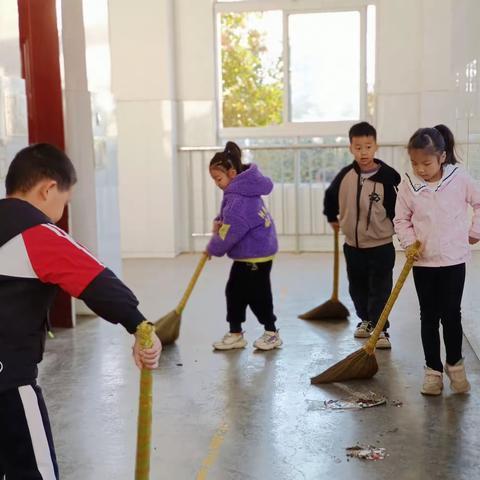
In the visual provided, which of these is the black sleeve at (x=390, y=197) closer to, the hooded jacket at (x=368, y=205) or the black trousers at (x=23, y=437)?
the hooded jacket at (x=368, y=205)

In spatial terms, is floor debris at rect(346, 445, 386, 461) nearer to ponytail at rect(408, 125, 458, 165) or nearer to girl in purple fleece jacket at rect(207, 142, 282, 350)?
ponytail at rect(408, 125, 458, 165)

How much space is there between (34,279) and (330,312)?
338cm

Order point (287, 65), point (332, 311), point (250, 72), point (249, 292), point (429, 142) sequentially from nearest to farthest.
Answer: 1. point (429, 142)
2. point (249, 292)
3. point (332, 311)
4. point (287, 65)
5. point (250, 72)

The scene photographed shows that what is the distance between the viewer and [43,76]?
473cm

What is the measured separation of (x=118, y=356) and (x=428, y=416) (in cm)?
181

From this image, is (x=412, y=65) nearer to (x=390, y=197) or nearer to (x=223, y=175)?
(x=390, y=197)

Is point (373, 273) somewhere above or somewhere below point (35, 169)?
below

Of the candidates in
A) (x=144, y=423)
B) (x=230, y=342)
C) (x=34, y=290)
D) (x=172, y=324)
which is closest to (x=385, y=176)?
(x=230, y=342)

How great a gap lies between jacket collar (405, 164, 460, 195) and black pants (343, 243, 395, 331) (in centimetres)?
93

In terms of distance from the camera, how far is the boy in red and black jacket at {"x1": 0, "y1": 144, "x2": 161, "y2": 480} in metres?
1.77

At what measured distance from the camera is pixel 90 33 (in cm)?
500

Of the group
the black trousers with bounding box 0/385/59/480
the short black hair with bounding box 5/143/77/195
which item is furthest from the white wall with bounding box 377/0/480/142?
the black trousers with bounding box 0/385/59/480

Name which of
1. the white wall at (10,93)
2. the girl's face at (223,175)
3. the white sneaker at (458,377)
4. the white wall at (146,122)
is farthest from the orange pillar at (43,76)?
the white wall at (146,122)

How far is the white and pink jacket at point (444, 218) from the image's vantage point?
3260 mm
